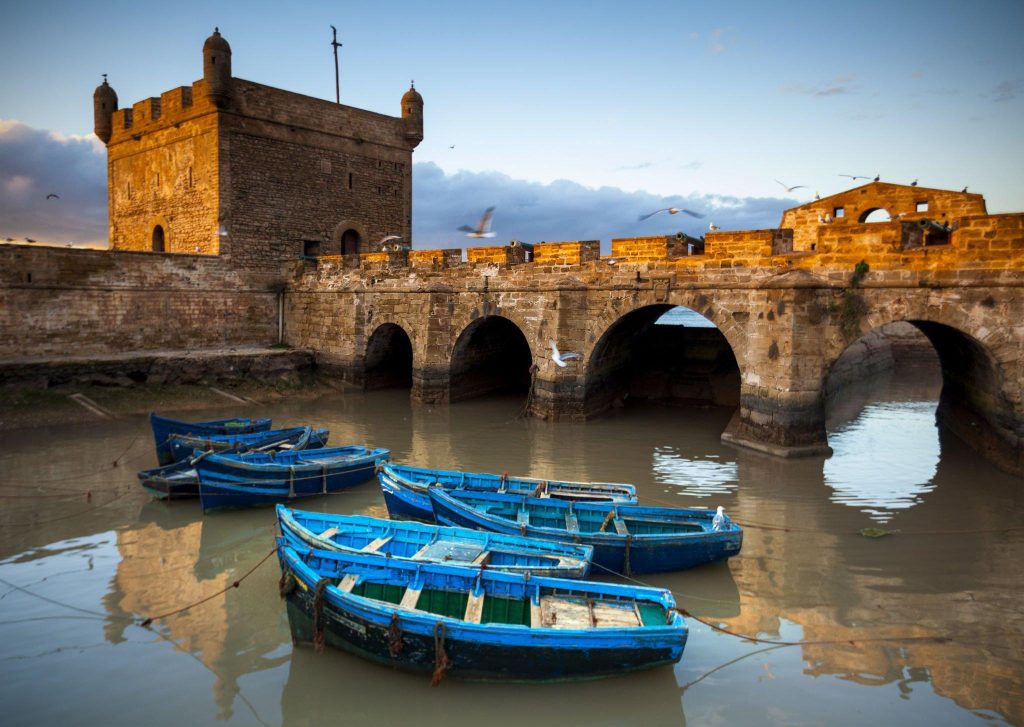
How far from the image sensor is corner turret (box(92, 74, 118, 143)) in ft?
75.8

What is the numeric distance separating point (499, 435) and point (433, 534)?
7296 mm

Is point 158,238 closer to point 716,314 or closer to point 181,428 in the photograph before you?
point 181,428

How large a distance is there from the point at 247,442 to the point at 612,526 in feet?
22.2

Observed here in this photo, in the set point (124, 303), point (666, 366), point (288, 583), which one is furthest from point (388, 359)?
point (288, 583)

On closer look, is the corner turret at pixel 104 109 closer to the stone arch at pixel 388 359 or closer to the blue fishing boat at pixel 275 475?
the stone arch at pixel 388 359

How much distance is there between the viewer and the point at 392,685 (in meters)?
5.55

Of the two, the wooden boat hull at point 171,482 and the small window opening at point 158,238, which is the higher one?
the small window opening at point 158,238

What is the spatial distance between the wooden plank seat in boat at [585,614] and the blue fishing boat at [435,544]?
407 millimetres

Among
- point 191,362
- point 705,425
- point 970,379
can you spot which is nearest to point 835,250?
point 970,379

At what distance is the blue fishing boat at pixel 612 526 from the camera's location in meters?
7.37

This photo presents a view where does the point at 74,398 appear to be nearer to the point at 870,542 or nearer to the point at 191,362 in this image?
the point at 191,362

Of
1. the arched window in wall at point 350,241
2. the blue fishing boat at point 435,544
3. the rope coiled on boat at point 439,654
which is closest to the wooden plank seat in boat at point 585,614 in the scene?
the blue fishing boat at point 435,544

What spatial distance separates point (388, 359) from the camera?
2041 cm

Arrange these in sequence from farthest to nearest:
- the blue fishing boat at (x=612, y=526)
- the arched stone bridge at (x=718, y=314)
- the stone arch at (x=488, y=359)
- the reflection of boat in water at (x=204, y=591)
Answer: the stone arch at (x=488, y=359)
the arched stone bridge at (x=718, y=314)
the blue fishing boat at (x=612, y=526)
the reflection of boat in water at (x=204, y=591)
